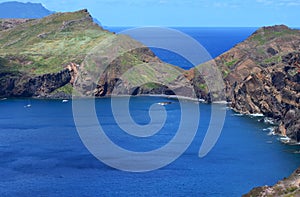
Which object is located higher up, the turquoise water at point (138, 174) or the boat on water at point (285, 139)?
the boat on water at point (285, 139)

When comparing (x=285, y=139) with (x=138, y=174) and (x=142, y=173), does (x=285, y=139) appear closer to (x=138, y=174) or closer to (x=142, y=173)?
(x=142, y=173)

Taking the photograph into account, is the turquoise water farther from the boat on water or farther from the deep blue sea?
the boat on water

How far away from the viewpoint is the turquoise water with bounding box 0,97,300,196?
124125 mm

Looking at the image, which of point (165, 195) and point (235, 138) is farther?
point (235, 138)

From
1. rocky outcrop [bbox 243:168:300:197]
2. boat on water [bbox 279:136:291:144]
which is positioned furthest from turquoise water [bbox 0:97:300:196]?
rocky outcrop [bbox 243:168:300:197]

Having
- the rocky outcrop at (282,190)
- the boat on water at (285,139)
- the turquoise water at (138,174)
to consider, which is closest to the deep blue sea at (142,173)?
the turquoise water at (138,174)

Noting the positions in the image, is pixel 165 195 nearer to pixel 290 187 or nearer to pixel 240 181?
pixel 240 181

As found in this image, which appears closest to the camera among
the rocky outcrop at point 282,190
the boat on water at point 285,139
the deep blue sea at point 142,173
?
the rocky outcrop at point 282,190

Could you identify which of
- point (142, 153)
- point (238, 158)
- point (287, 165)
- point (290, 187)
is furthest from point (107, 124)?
point (290, 187)

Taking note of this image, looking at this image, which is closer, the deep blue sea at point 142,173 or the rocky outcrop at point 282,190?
the rocky outcrop at point 282,190

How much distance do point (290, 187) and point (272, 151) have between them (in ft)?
186

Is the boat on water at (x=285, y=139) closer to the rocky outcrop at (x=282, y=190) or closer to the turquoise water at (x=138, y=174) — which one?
the turquoise water at (x=138, y=174)

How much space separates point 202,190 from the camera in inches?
4833

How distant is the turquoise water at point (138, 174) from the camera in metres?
124
